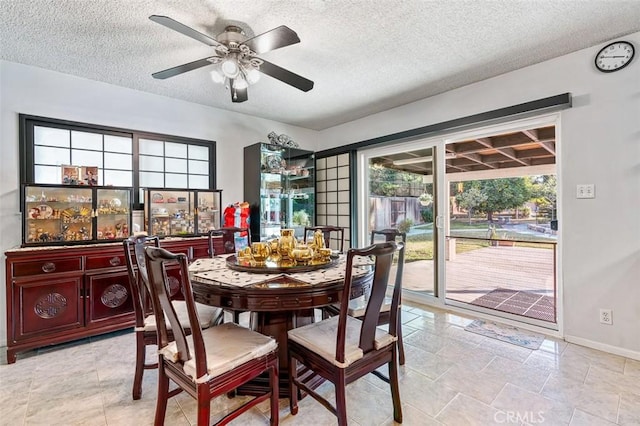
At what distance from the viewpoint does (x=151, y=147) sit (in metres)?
3.55

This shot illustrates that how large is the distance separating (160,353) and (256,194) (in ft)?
8.75

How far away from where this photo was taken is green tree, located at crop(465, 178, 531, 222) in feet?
12.2

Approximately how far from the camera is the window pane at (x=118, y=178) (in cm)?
328

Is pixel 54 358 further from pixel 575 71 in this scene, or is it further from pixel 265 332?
pixel 575 71

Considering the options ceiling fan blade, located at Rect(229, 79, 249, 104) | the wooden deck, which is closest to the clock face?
the wooden deck

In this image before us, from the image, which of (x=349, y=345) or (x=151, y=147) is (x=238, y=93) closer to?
(x=151, y=147)

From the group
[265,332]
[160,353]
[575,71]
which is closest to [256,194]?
[265,332]

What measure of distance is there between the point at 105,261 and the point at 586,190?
437 centimetres

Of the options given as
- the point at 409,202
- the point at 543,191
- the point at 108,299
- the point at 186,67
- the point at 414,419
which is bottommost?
the point at 414,419

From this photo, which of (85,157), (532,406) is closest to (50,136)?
(85,157)

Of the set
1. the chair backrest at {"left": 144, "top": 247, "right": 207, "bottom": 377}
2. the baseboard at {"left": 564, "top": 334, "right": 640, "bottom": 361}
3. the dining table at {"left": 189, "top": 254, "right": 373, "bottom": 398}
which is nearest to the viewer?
the chair backrest at {"left": 144, "top": 247, "right": 207, "bottom": 377}

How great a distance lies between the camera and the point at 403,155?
13.4ft

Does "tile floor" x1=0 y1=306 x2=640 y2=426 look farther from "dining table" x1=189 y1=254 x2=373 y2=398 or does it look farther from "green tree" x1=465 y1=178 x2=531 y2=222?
"green tree" x1=465 y1=178 x2=531 y2=222

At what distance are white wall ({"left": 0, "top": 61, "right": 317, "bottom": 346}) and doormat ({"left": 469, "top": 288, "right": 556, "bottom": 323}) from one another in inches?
139
